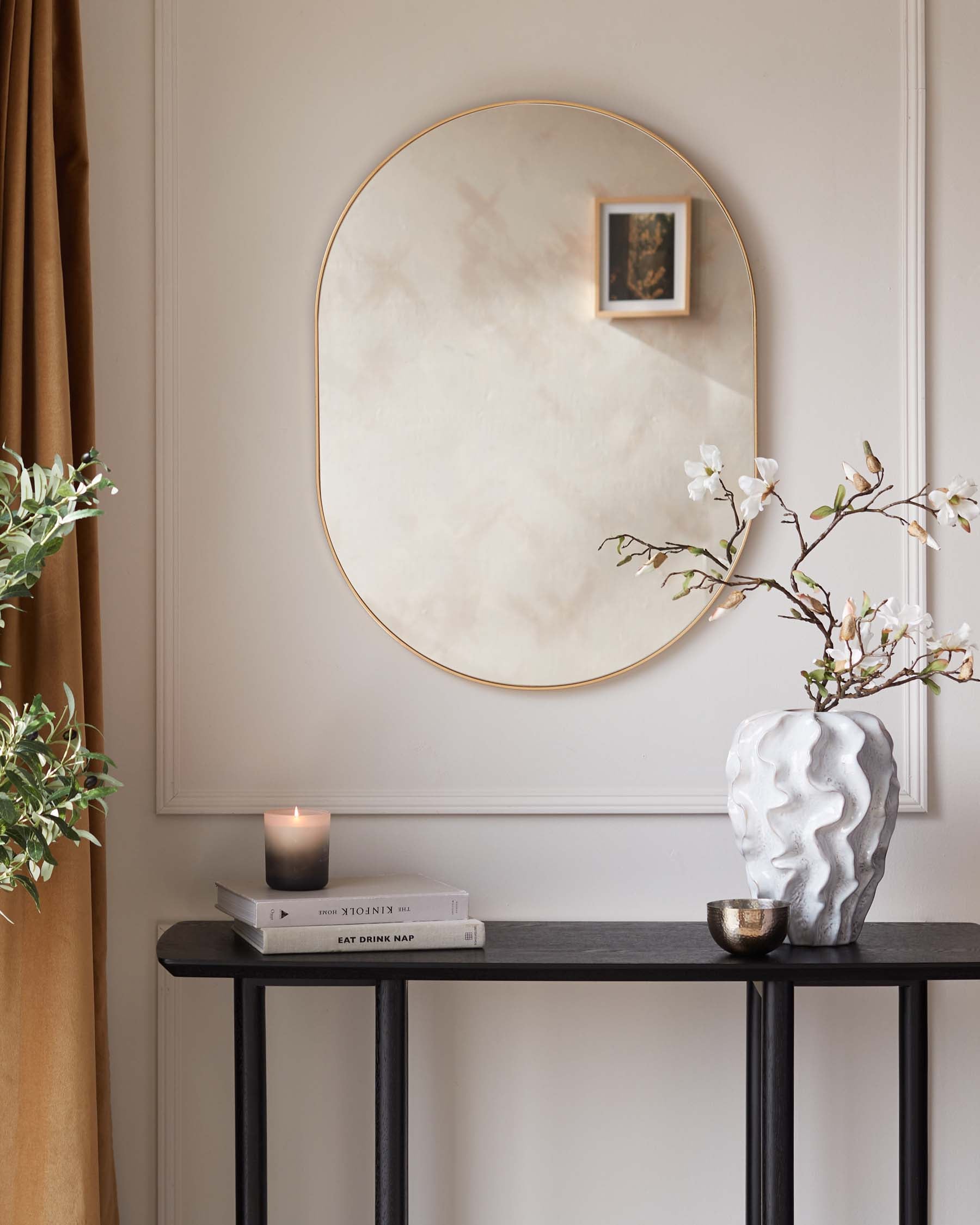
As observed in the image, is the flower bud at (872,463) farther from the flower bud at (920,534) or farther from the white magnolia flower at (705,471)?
the white magnolia flower at (705,471)

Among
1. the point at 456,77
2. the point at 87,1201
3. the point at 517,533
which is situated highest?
the point at 456,77

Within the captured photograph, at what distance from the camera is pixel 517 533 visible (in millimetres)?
1660

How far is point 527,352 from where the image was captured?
1.66m

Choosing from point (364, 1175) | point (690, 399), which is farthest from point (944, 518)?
point (364, 1175)

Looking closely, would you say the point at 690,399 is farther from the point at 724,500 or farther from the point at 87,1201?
the point at 87,1201

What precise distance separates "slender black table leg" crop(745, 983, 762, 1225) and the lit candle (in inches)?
23.3

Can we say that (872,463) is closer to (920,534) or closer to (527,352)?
(920,534)

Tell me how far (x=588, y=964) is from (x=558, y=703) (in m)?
0.44

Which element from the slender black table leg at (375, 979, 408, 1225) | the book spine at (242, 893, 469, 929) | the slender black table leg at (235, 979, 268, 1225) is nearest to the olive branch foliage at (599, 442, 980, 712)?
the book spine at (242, 893, 469, 929)

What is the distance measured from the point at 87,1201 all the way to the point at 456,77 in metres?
1.65

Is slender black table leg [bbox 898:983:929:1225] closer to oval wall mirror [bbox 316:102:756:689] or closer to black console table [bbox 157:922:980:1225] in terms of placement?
black console table [bbox 157:922:980:1225]

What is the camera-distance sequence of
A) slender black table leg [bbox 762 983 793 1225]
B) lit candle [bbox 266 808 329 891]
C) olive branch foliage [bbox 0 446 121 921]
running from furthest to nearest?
lit candle [bbox 266 808 329 891] → slender black table leg [bbox 762 983 793 1225] → olive branch foliage [bbox 0 446 121 921]

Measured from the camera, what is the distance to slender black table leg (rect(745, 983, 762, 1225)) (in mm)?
1484

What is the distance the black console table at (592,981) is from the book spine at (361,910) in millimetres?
41
